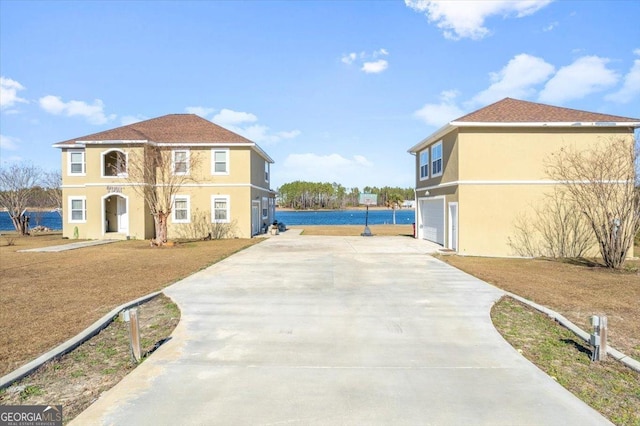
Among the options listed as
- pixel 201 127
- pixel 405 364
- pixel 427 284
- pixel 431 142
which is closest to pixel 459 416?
pixel 405 364

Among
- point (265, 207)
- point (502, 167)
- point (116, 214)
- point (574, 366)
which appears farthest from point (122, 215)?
point (574, 366)

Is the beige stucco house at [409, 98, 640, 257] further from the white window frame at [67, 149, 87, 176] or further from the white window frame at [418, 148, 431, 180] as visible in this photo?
the white window frame at [67, 149, 87, 176]

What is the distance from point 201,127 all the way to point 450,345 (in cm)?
2492

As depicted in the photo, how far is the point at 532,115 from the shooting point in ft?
58.1

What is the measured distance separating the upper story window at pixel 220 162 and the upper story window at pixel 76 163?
28.0 feet

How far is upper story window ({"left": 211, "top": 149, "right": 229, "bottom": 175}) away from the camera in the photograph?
998 inches

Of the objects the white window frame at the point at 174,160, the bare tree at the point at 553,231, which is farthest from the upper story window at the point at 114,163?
the bare tree at the point at 553,231

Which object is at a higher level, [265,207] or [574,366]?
[265,207]

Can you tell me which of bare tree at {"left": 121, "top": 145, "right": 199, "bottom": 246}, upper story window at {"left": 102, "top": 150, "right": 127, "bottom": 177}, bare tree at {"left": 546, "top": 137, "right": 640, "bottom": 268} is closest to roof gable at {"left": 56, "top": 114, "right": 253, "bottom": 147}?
bare tree at {"left": 121, "top": 145, "right": 199, "bottom": 246}

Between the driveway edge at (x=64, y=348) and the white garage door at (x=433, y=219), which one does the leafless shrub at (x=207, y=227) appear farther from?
the driveway edge at (x=64, y=348)

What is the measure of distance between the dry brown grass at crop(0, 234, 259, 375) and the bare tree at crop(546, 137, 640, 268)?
1468 cm

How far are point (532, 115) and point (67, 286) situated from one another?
19.1m

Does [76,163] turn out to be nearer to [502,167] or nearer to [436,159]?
[436,159]

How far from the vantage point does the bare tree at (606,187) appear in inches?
551
